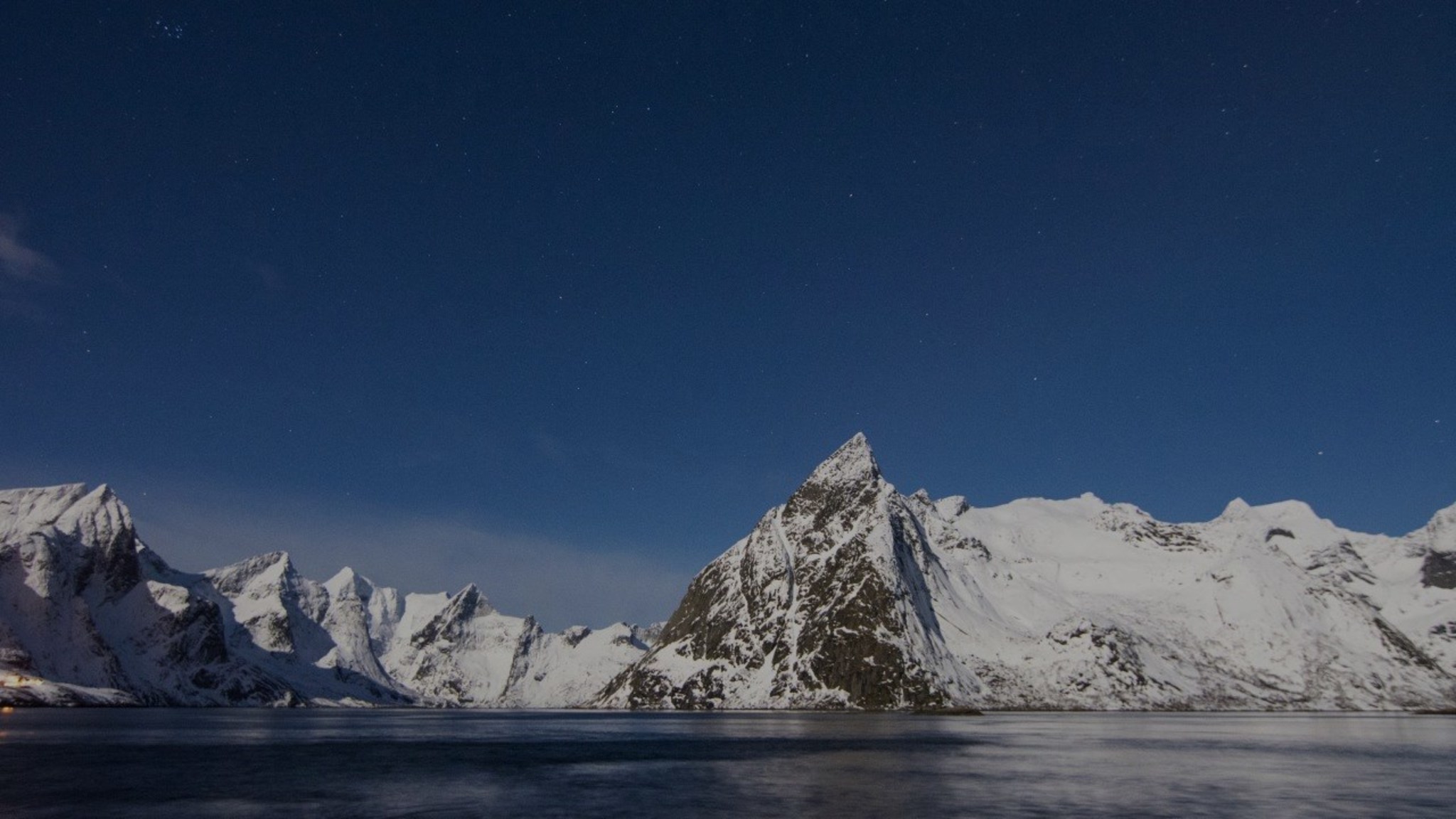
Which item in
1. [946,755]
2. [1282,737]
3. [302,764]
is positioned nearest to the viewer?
[302,764]

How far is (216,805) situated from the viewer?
42.7 metres

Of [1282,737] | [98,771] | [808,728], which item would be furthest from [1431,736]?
[98,771]

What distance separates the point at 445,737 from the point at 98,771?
6486 centimetres

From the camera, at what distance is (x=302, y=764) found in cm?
6856

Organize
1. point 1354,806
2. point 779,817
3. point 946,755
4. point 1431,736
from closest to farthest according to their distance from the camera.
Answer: point 779,817
point 1354,806
point 946,755
point 1431,736

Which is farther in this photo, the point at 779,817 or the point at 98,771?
the point at 98,771

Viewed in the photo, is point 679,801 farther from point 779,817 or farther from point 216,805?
point 216,805

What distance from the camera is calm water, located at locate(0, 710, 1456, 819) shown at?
139 ft

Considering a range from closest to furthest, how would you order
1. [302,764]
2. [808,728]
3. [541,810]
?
[541,810], [302,764], [808,728]

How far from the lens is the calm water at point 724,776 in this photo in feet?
139

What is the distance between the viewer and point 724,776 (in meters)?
59.2

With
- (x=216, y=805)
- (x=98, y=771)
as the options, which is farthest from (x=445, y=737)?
(x=216, y=805)

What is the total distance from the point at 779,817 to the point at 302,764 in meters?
46.9

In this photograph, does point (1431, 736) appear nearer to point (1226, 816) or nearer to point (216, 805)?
point (1226, 816)
